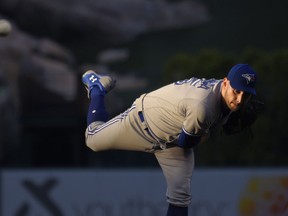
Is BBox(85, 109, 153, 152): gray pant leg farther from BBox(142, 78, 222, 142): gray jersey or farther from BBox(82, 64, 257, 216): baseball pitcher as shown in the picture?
BBox(142, 78, 222, 142): gray jersey

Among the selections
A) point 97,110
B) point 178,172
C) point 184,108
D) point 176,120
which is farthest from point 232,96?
point 97,110

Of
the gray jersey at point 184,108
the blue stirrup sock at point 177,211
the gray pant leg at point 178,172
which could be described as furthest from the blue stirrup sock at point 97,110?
the blue stirrup sock at point 177,211

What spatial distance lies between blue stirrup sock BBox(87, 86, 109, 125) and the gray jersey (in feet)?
1.53

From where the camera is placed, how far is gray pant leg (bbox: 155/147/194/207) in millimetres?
7004

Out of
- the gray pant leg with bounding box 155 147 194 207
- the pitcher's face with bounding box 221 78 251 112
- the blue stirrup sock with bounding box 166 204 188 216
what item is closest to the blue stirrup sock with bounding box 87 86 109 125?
the gray pant leg with bounding box 155 147 194 207

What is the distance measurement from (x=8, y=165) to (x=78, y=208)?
3274 millimetres

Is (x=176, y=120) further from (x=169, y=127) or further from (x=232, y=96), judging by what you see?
(x=232, y=96)

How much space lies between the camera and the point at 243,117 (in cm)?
675

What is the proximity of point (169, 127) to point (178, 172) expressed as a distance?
39 centimetres

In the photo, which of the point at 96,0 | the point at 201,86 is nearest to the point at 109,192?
the point at 201,86

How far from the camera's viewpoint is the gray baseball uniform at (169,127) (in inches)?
256

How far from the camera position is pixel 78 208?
35.2 ft

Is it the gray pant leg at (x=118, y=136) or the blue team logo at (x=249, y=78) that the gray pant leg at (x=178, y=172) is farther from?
the blue team logo at (x=249, y=78)

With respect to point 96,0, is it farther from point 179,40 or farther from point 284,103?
point 284,103
